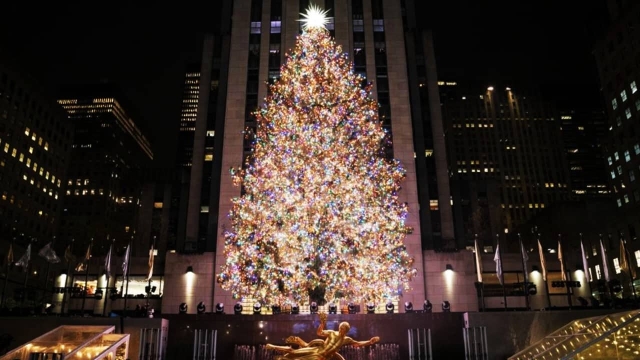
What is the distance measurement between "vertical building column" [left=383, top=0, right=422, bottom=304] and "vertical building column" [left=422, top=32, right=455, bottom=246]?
3773 mm

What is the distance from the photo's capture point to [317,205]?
87.8 ft

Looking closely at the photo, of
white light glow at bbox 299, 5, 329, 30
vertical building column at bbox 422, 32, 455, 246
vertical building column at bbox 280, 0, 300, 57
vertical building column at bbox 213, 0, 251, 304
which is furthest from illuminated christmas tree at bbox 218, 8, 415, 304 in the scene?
vertical building column at bbox 280, 0, 300, 57

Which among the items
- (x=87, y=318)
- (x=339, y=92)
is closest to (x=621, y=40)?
(x=339, y=92)

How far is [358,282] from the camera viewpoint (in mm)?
26969

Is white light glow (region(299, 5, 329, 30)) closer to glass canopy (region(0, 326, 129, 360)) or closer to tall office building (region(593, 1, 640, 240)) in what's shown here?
glass canopy (region(0, 326, 129, 360))

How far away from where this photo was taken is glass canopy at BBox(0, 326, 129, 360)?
62.6ft

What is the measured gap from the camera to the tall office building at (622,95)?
73188 mm

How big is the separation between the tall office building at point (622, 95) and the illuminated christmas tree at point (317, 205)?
53.7 metres

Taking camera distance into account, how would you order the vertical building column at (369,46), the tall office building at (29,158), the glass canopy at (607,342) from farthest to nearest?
the tall office building at (29,158)
the vertical building column at (369,46)
the glass canopy at (607,342)

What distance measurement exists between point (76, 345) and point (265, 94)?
28702 millimetres

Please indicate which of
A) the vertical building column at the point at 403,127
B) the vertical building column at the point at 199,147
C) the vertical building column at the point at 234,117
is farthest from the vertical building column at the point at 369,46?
the vertical building column at the point at 199,147

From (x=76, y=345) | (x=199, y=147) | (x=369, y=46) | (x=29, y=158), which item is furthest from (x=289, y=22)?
(x=29, y=158)

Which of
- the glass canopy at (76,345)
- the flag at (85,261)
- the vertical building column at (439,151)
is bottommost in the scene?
the glass canopy at (76,345)

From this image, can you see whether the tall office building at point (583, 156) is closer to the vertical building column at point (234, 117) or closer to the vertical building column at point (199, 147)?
the vertical building column at point (234, 117)
